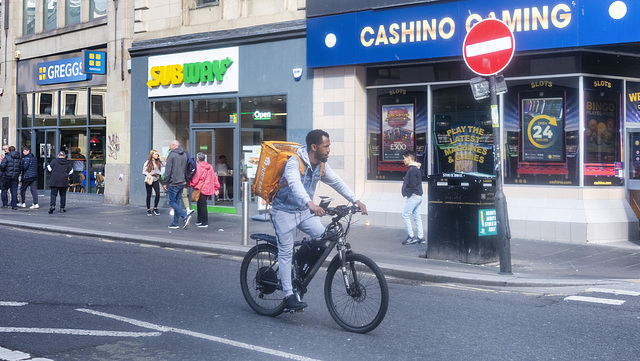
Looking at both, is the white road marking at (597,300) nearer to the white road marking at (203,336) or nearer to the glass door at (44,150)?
the white road marking at (203,336)

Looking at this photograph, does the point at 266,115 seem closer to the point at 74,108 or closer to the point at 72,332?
the point at 74,108

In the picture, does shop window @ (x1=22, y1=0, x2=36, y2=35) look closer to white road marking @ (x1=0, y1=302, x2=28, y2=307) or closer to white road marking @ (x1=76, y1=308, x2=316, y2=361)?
white road marking @ (x1=0, y1=302, x2=28, y2=307)

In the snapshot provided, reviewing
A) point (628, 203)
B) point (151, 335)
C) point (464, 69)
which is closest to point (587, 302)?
point (151, 335)

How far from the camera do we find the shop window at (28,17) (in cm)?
2475

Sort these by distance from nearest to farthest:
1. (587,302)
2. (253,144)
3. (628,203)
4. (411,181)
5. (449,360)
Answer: (449,360), (587,302), (411,181), (628,203), (253,144)

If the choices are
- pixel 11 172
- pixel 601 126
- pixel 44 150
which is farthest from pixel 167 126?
pixel 601 126

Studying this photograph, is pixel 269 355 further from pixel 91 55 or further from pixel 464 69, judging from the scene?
pixel 91 55

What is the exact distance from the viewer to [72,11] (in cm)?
2275

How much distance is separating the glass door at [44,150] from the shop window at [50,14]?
3.63 metres

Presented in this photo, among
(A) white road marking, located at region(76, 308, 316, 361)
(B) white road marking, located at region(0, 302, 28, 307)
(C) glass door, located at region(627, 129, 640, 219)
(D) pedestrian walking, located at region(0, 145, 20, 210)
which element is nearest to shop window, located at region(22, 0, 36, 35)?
(D) pedestrian walking, located at region(0, 145, 20, 210)

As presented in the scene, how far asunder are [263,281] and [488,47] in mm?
4868

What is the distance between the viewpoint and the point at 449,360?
17.1 feet

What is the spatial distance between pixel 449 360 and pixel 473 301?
2511 millimetres

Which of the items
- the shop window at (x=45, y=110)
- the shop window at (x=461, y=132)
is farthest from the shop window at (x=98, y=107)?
the shop window at (x=461, y=132)
